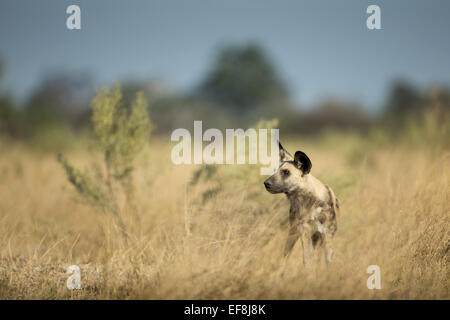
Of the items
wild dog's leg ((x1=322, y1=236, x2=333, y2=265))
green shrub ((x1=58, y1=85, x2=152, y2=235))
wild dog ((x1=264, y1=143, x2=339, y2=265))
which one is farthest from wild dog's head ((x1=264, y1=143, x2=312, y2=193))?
green shrub ((x1=58, y1=85, x2=152, y2=235))

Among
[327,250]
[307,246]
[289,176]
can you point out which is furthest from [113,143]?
[327,250]

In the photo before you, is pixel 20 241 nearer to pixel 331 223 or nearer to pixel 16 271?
pixel 16 271

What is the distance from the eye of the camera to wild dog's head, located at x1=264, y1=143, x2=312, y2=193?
11.7 feet

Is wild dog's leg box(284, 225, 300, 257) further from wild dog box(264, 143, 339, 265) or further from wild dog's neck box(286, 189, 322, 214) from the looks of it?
wild dog's neck box(286, 189, 322, 214)

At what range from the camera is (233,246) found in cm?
390

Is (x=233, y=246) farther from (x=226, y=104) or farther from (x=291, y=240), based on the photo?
(x=226, y=104)

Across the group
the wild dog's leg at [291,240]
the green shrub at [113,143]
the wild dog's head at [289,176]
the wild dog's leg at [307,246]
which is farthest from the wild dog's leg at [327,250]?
the green shrub at [113,143]

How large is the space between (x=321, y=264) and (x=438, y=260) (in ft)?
4.33

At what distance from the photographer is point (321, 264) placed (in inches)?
144

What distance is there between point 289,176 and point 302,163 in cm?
17

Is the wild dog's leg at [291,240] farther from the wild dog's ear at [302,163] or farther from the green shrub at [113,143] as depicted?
the green shrub at [113,143]

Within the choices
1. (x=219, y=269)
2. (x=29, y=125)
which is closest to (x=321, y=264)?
(x=219, y=269)

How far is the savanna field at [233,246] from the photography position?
3.43 m

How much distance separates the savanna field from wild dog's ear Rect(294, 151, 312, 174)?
2.61 feet
